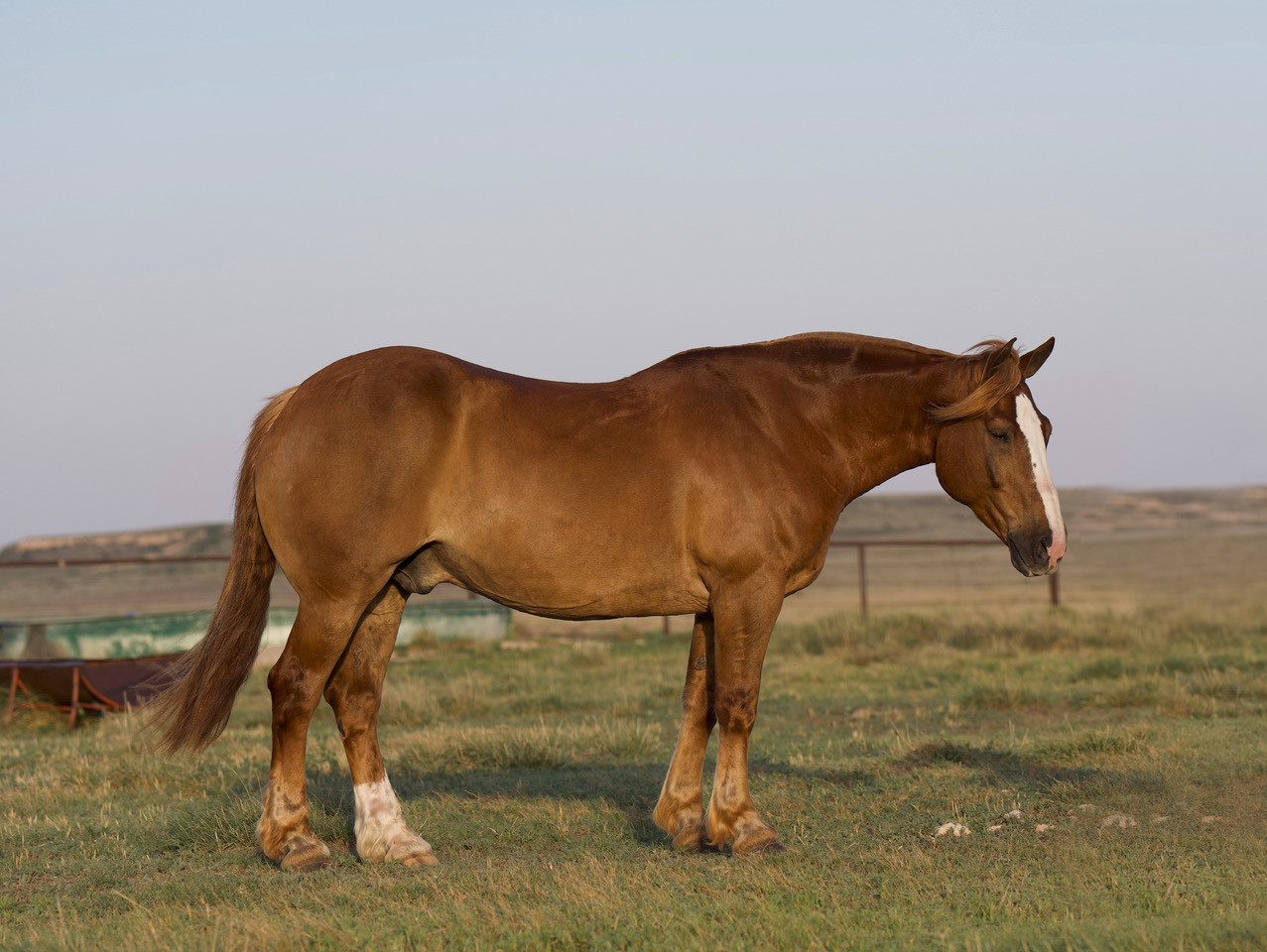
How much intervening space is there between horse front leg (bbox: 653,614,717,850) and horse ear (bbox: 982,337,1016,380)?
1.75 m

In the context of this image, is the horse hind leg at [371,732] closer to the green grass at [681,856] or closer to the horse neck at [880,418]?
the green grass at [681,856]

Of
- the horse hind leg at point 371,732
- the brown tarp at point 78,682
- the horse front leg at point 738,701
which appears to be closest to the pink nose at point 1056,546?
the horse front leg at point 738,701

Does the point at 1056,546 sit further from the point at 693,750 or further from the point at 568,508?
the point at 568,508

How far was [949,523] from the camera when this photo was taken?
217 feet

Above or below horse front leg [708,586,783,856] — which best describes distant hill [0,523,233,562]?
below

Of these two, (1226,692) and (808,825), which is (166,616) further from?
(1226,692)

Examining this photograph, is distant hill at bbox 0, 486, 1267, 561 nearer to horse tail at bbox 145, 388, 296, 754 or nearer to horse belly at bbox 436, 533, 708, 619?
horse tail at bbox 145, 388, 296, 754

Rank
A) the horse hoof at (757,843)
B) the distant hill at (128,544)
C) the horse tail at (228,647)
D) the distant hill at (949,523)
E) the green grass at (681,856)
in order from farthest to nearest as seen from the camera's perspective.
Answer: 1. the distant hill at (949,523)
2. the distant hill at (128,544)
3. the horse tail at (228,647)
4. the horse hoof at (757,843)
5. the green grass at (681,856)

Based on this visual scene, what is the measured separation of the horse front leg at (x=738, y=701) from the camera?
4.92 meters

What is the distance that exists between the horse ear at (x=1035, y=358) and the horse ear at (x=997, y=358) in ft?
0.46

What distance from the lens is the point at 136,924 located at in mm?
3973

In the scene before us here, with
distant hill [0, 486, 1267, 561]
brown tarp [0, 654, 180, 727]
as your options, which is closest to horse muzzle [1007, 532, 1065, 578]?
brown tarp [0, 654, 180, 727]

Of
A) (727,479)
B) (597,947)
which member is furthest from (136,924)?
(727,479)

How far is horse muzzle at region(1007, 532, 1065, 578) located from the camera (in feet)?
16.3
